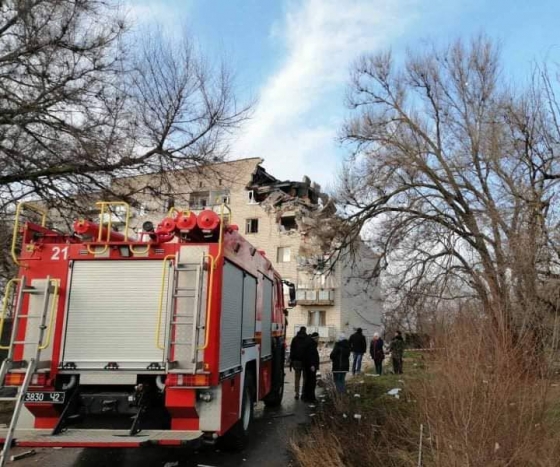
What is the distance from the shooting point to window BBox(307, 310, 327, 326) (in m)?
41.3

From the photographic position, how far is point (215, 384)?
594 cm

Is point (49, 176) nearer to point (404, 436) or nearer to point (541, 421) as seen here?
point (404, 436)

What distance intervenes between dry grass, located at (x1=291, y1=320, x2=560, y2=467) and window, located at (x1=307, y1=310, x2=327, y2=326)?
114 ft

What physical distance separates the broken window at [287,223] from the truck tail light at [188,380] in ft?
117

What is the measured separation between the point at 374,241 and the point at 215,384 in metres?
12.4

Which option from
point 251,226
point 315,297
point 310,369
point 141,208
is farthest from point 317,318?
point 141,208

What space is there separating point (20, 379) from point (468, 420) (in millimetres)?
4830

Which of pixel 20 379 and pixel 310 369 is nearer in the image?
pixel 20 379

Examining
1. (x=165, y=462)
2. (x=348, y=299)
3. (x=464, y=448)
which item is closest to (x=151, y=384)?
(x=165, y=462)

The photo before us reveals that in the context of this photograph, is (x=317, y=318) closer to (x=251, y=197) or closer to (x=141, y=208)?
(x=251, y=197)

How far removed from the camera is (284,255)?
136 feet

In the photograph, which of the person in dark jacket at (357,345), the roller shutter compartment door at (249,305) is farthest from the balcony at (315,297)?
the roller shutter compartment door at (249,305)

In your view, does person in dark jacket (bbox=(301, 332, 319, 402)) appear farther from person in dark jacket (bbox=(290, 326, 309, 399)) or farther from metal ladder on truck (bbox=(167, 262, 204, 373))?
metal ladder on truck (bbox=(167, 262, 204, 373))

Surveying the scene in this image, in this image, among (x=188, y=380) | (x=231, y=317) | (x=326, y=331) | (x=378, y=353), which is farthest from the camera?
(x=326, y=331)
